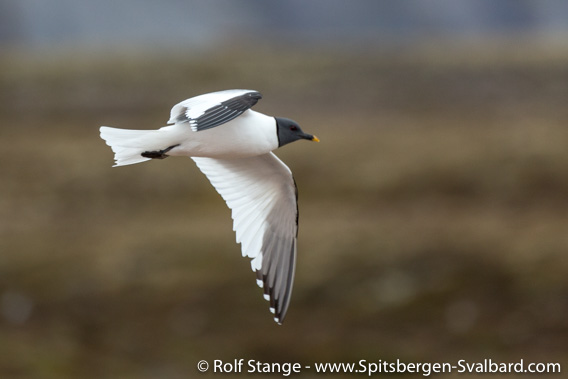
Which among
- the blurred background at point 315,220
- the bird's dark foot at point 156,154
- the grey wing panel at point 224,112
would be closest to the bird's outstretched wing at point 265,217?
the bird's dark foot at point 156,154

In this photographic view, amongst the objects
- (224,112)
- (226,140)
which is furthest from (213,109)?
(226,140)

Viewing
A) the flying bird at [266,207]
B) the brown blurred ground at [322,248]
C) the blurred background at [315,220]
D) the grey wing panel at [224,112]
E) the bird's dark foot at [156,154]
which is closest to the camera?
the grey wing panel at [224,112]

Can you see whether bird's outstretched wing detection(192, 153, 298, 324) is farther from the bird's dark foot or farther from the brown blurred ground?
the brown blurred ground

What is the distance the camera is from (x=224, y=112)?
19.5 ft

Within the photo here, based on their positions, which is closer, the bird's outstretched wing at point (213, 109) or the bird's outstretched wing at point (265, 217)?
the bird's outstretched wing at point (213, 109)

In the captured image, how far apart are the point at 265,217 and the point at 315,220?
1133 centimetres

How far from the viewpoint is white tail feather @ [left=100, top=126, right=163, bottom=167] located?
658 centimetres

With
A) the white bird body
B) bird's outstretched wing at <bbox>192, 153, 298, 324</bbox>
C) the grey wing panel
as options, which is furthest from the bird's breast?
bird's outstretched wing at <bbox>192, 153, 298, 324</bbox>

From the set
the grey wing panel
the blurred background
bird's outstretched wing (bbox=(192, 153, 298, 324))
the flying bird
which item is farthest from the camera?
the blurred background

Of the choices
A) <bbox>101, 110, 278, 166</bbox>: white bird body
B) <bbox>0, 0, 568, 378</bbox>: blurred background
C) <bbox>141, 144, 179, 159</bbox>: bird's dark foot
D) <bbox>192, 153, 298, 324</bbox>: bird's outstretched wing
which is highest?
<bbox>101, 110, 278, 166</bbox>: white bird body

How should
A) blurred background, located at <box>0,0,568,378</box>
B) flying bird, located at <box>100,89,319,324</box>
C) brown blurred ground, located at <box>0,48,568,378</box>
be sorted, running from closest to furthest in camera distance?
flying bird, located at <box>100,89,319,324</box>
brown blurred ground, located at <box>0,48,568,378</box>
blurred background, located at <box>0,0,568,378</box>

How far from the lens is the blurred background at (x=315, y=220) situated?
603 inches

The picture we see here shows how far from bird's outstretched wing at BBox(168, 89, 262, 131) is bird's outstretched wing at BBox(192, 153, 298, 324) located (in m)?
1.47

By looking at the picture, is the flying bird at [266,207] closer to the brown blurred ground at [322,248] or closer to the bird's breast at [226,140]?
the bird's breast at [226,140]
